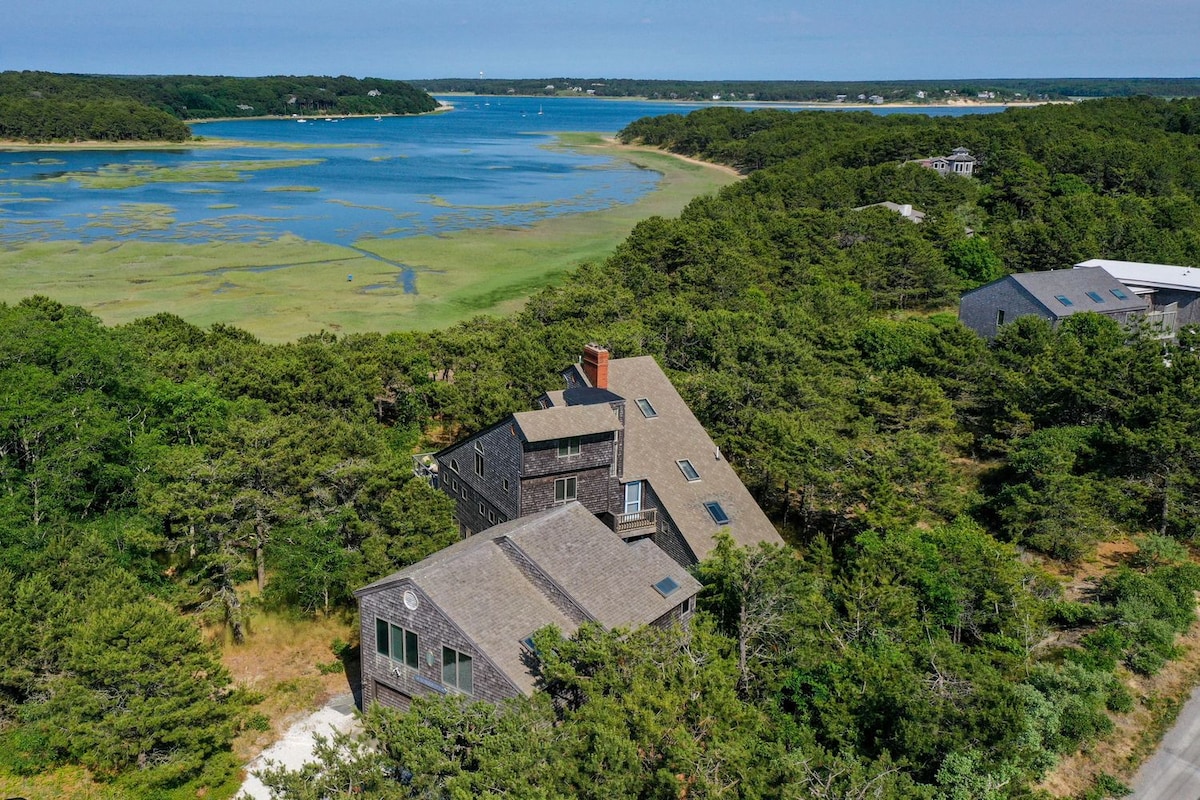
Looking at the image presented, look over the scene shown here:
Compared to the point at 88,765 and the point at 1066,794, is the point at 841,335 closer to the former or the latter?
the point at 1066,794

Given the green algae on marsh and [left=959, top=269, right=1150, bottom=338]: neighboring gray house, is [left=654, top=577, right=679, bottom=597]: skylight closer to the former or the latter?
[left=959, top=269, right=1150, bottom=338]: neighboring gray house

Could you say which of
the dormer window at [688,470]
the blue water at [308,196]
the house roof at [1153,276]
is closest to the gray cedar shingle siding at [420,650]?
the dormer window at [688,470]

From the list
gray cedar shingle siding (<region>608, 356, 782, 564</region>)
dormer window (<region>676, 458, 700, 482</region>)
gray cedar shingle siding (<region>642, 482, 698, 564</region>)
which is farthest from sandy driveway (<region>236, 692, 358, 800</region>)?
dormer window (<region>676, 458, 700, 482</region>)

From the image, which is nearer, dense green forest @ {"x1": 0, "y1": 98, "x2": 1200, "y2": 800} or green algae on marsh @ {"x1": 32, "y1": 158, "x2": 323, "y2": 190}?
dense green forest @ {"x1": 0, "y1": 98, "x2": 1200, "y2": 800}

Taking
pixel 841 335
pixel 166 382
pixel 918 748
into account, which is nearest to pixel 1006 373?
pixel 841 335

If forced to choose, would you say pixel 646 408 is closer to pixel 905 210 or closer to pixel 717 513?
pixel 717 513

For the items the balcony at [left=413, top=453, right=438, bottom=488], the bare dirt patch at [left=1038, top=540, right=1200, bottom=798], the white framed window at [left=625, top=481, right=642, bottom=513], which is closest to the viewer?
the bare dirt patch at [left=1038, top=540, right=1200, bottom=798]

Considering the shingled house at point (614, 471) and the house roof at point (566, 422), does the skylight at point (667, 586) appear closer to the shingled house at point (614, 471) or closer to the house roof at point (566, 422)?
the shingled house at point (614, 471)
